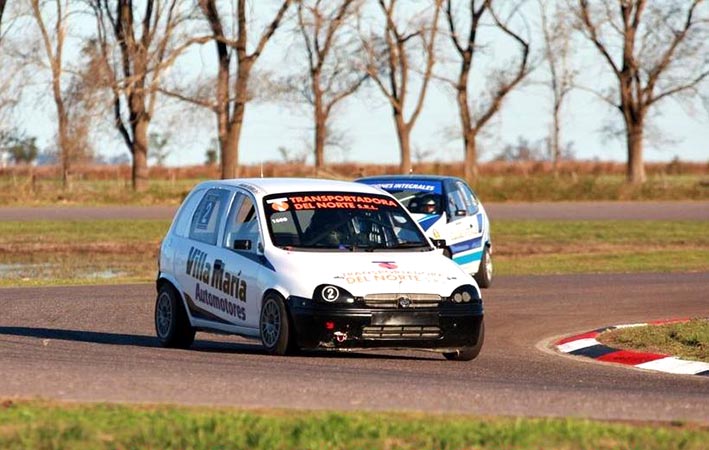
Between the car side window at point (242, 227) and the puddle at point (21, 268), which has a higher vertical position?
the car side window at point (242, 227)

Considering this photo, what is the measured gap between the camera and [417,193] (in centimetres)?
2422

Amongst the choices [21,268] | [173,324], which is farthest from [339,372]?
[21,268]

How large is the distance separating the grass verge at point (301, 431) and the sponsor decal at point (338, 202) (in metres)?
5.45

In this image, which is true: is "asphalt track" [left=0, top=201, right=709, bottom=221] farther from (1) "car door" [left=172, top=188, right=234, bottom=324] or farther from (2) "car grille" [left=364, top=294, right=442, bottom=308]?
(2) "car grille" [left=364, top=294, right=442, bottom=308]

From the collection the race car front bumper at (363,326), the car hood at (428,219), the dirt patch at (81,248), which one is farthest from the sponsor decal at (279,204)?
the dirt patch at (81,248)

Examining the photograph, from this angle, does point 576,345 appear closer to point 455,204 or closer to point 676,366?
point 676,366

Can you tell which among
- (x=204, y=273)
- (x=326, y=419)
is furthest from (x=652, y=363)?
(x=326, y=419)

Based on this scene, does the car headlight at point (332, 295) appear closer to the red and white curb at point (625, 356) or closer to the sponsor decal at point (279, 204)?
the sponsor decal at point (279, 204)

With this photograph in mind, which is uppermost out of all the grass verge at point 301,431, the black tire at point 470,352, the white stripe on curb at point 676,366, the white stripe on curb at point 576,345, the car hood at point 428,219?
the car hood at point 428,219

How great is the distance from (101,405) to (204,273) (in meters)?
5.37

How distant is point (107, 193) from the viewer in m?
58.3

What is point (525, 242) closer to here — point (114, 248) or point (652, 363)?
point (114, 248)

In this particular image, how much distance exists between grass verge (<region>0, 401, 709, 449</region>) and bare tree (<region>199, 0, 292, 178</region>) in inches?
1811

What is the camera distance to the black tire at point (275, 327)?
13648 millimetres
